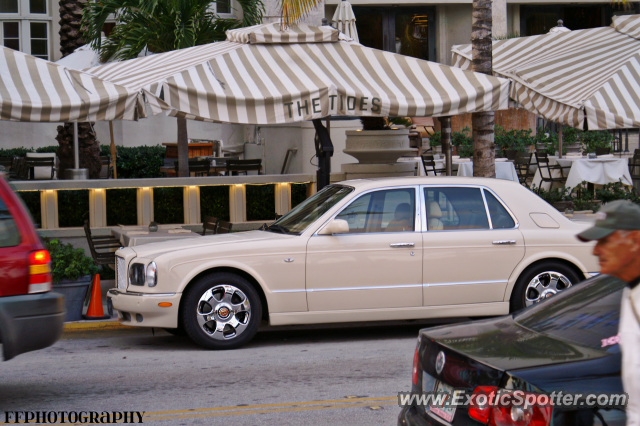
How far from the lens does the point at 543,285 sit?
7992mm

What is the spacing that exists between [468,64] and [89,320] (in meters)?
8.75

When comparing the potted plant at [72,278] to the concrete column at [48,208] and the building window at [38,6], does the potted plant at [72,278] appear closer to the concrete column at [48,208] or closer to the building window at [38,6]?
the concrete column at [48,208]

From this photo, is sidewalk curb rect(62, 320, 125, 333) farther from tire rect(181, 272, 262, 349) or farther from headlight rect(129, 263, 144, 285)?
tire rect(181, 272, 262, 349)

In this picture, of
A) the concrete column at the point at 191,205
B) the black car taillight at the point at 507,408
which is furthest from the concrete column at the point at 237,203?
the black car taillight at the point at 507,408

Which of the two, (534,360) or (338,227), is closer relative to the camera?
(534,360)

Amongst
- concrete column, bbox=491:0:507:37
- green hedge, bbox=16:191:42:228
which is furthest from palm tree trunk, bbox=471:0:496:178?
concrete column, bbox=491:0:507:37

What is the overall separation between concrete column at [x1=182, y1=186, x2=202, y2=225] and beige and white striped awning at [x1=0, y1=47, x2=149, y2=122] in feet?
12.1

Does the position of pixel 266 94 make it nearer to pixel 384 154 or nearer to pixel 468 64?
pixel 384 154

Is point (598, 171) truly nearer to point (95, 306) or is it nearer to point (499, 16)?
point (499, 16)

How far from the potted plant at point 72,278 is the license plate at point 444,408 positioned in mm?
6657

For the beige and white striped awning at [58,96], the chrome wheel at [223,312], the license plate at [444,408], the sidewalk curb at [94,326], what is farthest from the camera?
the sidewalk curb at [94,326]

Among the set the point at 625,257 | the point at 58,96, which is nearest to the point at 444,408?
the point at 625,257

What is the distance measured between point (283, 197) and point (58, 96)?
5.11 m

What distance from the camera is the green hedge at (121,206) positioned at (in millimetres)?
12484
